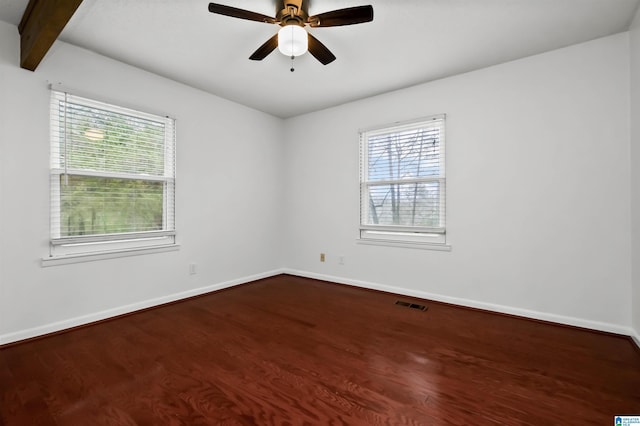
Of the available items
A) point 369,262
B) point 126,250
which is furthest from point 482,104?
point 126,250

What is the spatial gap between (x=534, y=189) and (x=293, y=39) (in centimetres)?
256

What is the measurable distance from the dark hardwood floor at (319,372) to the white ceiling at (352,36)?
8.31 feet

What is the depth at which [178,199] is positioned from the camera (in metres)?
3.37

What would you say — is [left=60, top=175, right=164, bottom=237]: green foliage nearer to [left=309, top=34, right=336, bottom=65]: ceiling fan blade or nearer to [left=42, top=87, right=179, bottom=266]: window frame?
[left=42, top=87, right=179, bottom=266]: window frame

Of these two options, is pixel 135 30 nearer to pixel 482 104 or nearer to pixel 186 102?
pixel 186 102

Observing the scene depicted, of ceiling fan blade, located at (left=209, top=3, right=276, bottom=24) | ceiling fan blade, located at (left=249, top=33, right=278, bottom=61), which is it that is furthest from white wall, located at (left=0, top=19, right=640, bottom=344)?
ceiling fan blade, located at (left=209, top=3, right=276, bottom=24)

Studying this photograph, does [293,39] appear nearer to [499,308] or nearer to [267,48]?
[267,48]

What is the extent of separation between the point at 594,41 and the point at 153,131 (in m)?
4.30

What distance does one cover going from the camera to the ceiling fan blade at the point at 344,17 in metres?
1.84

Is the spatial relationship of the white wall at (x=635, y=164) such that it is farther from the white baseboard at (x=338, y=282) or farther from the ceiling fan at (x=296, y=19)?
the ceiling fan at (x=296, y=19)

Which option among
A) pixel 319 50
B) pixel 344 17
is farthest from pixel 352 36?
pixel 344 17

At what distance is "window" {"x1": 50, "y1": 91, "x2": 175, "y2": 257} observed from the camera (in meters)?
2.54

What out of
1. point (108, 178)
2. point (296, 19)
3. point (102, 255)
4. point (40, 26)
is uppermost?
point (296, 19)

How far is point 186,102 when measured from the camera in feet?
11.3
